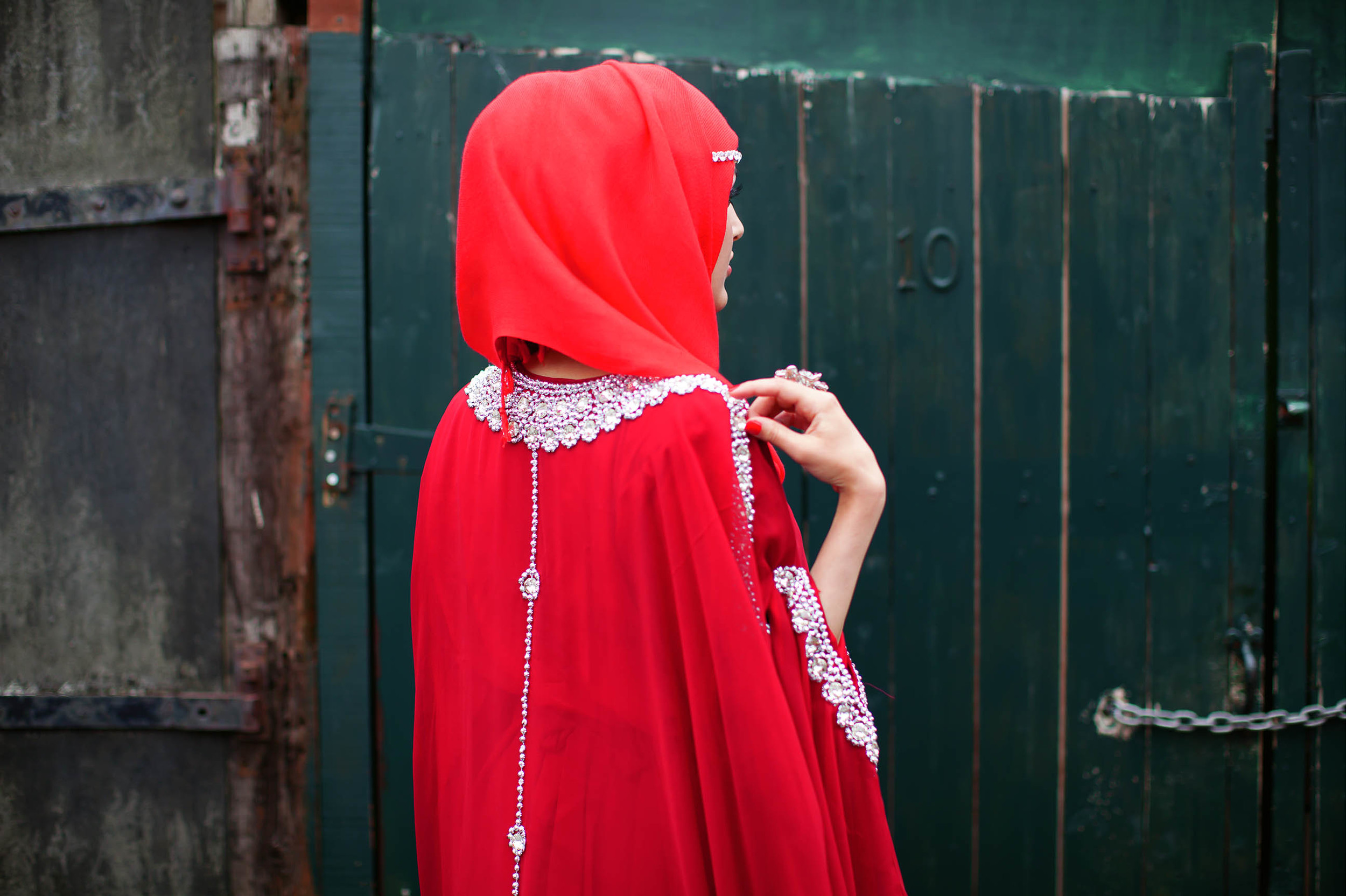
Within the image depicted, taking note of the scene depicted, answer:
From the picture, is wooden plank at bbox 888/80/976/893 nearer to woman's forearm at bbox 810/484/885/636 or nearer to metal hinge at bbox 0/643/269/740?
woman's forearm at bbox 810/484/885/636

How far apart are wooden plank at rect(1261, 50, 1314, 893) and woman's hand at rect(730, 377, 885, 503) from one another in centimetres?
137

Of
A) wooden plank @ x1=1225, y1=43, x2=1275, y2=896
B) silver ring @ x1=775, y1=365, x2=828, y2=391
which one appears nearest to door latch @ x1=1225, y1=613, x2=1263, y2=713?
wooden plank @ x1=1225, y1=43, x2=1275, y2=896

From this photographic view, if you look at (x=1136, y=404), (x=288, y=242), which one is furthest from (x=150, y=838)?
(x=1136, y=404)

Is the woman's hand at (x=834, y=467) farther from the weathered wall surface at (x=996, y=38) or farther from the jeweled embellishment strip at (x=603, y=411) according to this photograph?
the weathered wall surface at (x=996, y=38)

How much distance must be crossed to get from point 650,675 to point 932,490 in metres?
1.08

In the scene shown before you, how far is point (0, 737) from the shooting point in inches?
70.1

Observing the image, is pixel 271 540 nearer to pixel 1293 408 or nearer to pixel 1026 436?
pixel 1026 436

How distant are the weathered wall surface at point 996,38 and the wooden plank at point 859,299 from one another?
→ 0.46ft

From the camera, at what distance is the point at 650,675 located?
2.83 ft

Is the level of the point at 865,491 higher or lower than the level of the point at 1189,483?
higher

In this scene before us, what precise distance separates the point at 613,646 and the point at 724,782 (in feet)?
0.59

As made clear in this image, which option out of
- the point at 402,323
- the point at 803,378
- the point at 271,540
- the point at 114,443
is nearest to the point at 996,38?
the point at 803,378

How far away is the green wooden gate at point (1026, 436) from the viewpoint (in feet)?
5.67

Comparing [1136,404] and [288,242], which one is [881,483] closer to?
[1136,404]
